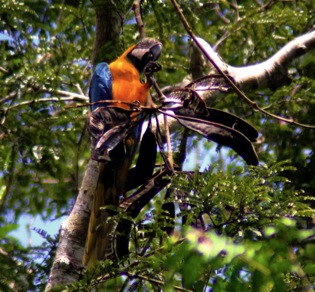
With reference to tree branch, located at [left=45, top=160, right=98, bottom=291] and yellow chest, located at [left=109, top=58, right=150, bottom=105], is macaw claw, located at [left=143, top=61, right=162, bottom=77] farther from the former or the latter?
yellow chest, located at [left=109, top=58, right=150, bottom=105]

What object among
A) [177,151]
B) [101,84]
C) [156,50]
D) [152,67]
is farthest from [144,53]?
[152,67]

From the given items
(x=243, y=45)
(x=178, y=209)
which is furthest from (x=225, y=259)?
(x=243, y=45)

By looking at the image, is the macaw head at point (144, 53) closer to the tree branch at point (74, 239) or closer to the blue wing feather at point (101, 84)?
the blue wing feather at point (101, 84)

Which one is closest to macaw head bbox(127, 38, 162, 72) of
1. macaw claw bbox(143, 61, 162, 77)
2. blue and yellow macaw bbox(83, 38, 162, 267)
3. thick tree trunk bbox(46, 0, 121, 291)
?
blue and yellow macaw bbox(83, 38, 162, 267)

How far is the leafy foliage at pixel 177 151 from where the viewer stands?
4.79ft

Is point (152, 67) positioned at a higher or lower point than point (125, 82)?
lower

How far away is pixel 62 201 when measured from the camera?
350 centimetres

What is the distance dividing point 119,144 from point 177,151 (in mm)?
468

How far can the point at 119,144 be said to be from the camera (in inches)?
71.8

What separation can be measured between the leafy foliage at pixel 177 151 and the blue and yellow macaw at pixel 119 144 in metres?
0.10

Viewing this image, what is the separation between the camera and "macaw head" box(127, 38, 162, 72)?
2598mm

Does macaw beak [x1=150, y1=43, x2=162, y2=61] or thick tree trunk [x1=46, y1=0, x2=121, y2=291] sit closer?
thick tree trunk [x1=46, y1=0, x2=121, y2=291]

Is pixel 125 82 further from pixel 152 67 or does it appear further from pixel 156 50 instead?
pixel 152 67

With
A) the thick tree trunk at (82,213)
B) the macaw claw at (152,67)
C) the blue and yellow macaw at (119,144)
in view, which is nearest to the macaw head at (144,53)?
the blue and yellow macaw at (119,144)
